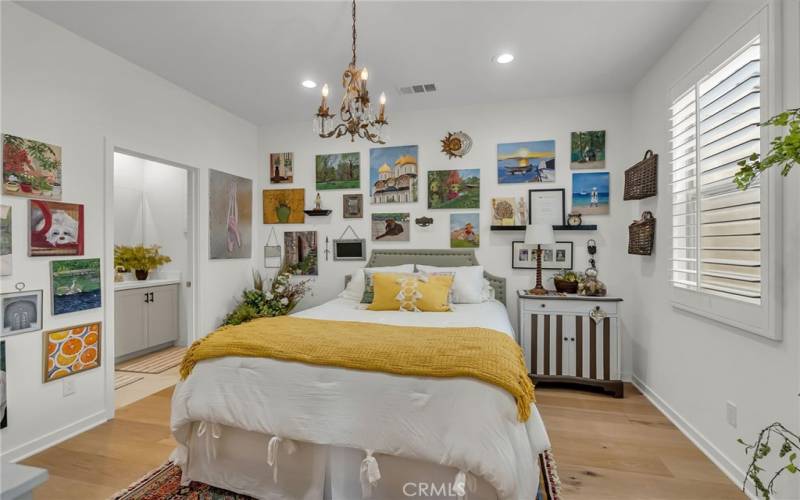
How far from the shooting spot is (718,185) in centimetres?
218

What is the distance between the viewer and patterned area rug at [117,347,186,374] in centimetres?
394

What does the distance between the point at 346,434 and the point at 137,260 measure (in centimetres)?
418

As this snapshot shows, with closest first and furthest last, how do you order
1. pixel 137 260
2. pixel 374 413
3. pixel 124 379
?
pixel 374 413, pixel 124 379, pixel 137 260

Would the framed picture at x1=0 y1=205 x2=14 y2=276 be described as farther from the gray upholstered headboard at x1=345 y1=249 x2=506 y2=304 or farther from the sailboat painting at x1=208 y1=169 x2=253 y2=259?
the gray upholstered headboard at x1=345 y1=249 x2=506 y2=304

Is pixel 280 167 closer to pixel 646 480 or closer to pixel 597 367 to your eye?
pixel 597 367

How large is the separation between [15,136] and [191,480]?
2.29m

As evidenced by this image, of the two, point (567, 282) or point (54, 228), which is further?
point (567, 282)

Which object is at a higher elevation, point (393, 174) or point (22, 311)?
point (393, 174)

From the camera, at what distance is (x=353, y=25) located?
2.44 m

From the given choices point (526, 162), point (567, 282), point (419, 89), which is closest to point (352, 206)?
point (419, 89)

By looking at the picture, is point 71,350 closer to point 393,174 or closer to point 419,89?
point 393,174

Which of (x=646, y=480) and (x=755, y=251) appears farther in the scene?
(x=646, y=480)

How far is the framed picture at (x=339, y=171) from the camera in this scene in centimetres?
428

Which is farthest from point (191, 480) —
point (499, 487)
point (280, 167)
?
point (280, 167)
